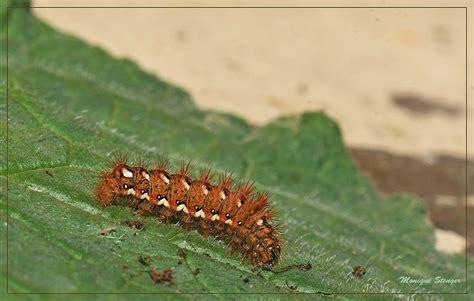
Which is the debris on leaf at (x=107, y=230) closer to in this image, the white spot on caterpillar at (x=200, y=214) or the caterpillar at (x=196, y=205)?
the caterpillar at (x=196, y=205)

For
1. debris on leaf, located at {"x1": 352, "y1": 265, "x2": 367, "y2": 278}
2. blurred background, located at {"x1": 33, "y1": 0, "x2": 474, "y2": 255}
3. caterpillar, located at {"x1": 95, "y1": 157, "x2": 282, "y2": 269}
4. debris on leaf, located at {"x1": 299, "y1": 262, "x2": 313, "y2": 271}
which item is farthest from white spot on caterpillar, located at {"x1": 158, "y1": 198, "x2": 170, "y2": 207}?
blurred background, located at {"x1": 33, "y1": 0, "x2": 474, "y2": 255}

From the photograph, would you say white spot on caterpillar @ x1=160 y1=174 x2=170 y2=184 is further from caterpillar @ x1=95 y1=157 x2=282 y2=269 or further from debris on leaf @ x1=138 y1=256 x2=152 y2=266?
debris on leaf @ x1=138 y1=256 x2=152 y2=266

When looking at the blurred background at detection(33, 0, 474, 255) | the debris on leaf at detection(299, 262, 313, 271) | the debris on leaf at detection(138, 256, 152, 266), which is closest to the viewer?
the debris on leaf at detection(138, 256, 152, 266)

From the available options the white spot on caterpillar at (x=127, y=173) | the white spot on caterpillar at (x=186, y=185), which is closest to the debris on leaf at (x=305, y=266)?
the white spot on caterpillar at (x=186, y=185)

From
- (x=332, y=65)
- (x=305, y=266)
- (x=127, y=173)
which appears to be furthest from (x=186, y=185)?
(x=332, y=65)

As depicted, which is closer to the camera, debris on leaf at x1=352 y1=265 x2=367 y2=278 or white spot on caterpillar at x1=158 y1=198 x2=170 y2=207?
white spot on caterpillar at x1=158 y1=198 x2=170 y2=207

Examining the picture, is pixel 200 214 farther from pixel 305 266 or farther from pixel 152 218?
pixel 305 266
